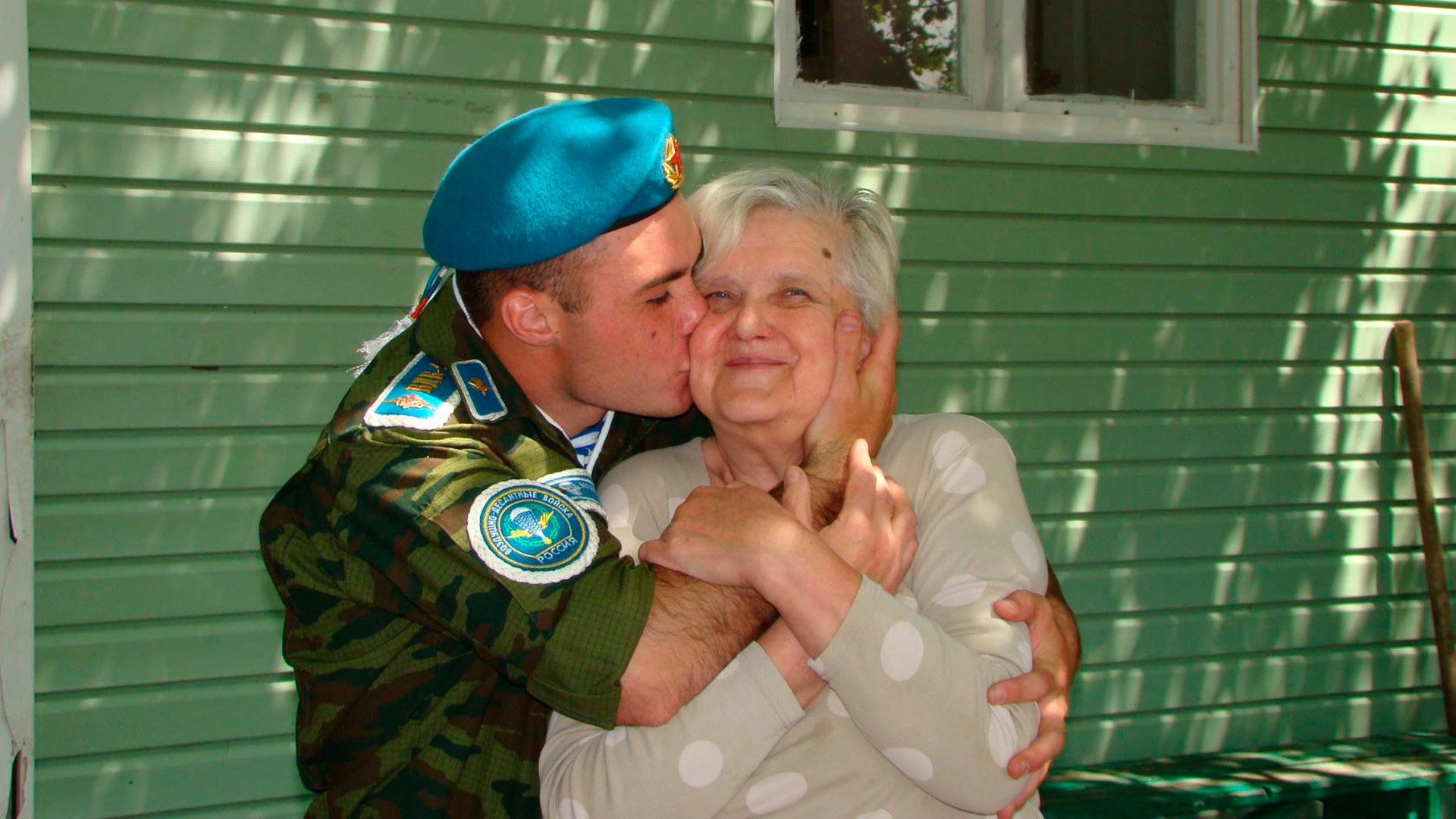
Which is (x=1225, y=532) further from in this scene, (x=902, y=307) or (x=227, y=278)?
(x=227, y=278)

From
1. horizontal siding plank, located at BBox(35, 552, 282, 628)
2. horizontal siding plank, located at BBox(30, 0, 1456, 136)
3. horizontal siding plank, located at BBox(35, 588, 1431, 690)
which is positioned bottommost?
horizontal siding plank, located at BBox(35, 588, 1431, 690)

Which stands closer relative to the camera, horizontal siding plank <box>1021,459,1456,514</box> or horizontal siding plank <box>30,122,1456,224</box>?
horizontal siding plank <box>30,122,1456,224</box>

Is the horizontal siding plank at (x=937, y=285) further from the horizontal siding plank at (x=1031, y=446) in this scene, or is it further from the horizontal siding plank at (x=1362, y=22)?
the horizontal siding plank at (x=1362, y=22)

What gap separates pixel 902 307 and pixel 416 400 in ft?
9.29

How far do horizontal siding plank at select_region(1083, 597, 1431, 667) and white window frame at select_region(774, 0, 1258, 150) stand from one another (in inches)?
65.9

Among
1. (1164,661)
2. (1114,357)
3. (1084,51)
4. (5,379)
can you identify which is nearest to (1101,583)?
(1164,661)

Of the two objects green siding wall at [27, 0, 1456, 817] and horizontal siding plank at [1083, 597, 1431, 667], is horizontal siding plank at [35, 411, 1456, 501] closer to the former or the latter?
green siding wall at [27, 0, 1456, 817]

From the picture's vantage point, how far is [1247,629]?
5.19 meters

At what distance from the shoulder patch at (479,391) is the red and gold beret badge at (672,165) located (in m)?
0.49

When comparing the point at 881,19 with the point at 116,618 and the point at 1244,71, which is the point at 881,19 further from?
the point at 116,618

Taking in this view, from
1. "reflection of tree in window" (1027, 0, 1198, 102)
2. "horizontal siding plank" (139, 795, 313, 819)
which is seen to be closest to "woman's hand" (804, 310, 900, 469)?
"horizontal siding plank" (139, 795, 313, 819)

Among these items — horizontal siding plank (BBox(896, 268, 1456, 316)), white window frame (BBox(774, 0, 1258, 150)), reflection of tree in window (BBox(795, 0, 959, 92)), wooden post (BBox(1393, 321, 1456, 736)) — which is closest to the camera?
white window frame (BBox(774, 0, 1258, 150))

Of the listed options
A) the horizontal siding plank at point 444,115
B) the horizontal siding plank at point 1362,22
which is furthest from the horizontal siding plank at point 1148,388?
the horizontal siding plank at point 1362,22

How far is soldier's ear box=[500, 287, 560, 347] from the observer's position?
2.40 m
